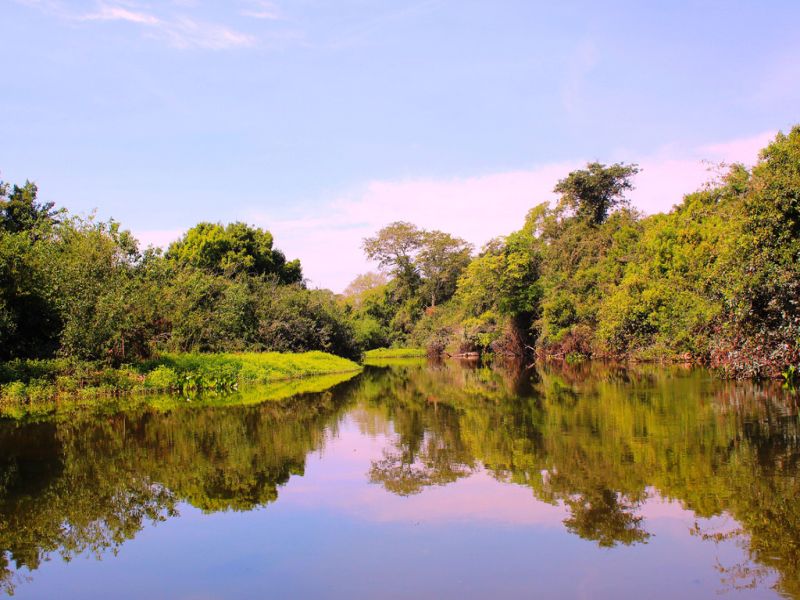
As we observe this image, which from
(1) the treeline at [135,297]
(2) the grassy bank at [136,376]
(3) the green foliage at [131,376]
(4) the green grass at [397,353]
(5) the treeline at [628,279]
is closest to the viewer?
(5) the treeline at [628,279]

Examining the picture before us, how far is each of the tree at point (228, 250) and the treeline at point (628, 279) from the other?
15.5 meters

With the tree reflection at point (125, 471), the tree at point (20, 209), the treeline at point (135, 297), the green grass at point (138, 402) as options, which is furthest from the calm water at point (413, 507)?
the tree at point (20, 209)

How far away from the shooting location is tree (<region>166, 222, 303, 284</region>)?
140 feet

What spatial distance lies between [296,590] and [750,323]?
14.4 m

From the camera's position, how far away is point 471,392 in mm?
22953

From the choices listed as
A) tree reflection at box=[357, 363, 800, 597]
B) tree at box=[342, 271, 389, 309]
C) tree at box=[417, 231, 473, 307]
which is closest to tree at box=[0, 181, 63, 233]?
tree reflection at box=[357, 363, 800, 597]

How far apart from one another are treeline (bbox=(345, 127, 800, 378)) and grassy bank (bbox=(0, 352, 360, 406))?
58.0ft

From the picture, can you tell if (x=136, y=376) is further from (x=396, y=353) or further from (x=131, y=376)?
(x=396, y=353)

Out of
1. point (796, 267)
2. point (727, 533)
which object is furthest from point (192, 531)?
point (796, 267)

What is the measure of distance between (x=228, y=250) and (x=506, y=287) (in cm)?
1994

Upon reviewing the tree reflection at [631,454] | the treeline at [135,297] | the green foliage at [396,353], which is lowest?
the green foliage at [396,353]

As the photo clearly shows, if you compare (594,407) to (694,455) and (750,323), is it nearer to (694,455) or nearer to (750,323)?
(750,323)

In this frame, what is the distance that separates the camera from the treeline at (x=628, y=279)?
15.2 metres

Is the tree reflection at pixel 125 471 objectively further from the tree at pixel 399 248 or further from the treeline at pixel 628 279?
the tree at pixel 399 248
